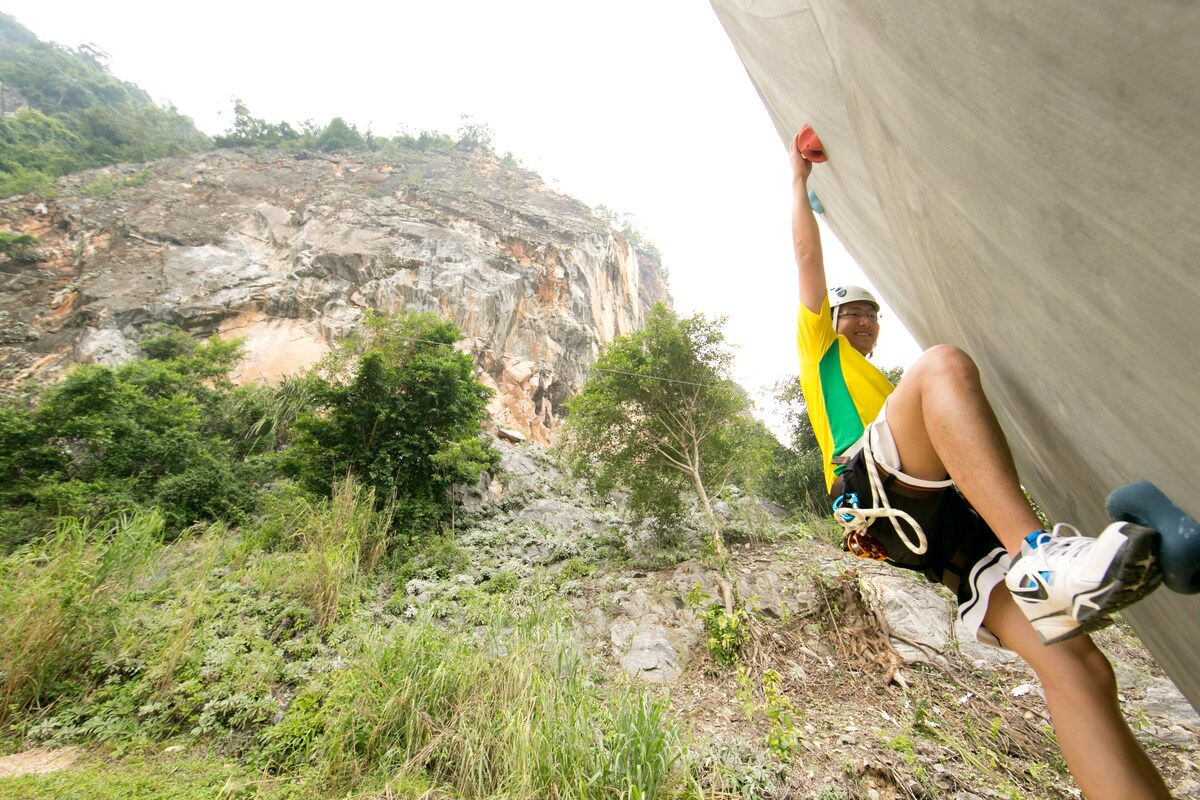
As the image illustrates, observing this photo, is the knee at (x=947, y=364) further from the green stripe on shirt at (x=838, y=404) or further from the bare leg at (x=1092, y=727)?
the bare leg at (x=1092, y=727)

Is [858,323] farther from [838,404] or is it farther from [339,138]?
[339,138]

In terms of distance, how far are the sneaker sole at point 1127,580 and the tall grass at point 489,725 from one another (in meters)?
1.61

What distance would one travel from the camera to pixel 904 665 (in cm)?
371

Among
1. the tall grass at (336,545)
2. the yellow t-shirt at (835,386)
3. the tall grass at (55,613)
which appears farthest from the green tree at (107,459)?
the yellow t-shirt at (835,386)

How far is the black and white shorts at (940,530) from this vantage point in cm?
120

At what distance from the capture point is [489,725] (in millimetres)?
2195

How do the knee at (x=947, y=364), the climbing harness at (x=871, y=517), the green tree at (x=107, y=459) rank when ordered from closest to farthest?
the knee at (x=947, y=364), the climbing harness at (x=871, y=517), the green tree at (x=107, y=459)

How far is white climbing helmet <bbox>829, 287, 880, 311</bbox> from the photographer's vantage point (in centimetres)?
179

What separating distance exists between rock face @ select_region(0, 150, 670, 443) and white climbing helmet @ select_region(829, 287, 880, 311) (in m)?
13.1

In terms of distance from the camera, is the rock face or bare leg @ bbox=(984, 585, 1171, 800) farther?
the rock face

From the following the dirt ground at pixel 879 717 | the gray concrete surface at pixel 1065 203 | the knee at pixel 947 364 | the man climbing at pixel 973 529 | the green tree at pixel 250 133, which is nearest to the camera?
the gray concrete surface at pixel 1065 203

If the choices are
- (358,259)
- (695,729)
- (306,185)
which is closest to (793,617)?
(695,729)

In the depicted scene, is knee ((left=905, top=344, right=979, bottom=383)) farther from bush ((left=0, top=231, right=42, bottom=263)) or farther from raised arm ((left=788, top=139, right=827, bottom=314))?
bush ((left=0, top=231, right=42, bottom=263))

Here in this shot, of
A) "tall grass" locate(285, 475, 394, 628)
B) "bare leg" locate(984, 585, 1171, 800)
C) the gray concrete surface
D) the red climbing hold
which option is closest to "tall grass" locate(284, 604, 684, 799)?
"bare leg" locate(984, 585, 1171, 800)
